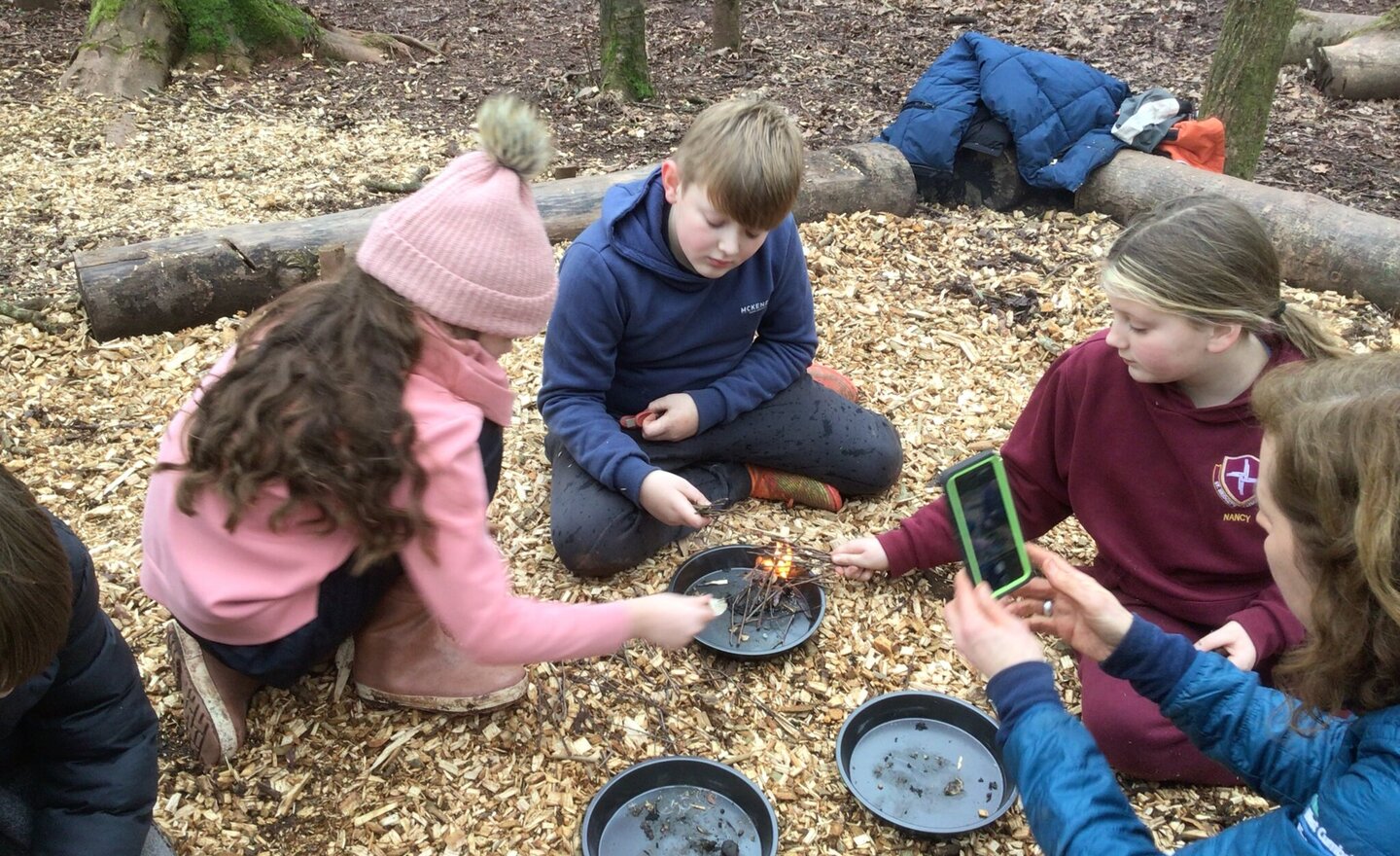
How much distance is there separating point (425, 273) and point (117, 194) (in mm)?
4027

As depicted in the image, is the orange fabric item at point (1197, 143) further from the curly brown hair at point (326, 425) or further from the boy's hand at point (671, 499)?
the curly brown hair at point (326, 425)

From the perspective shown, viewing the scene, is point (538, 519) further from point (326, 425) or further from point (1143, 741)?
point (1143, 741)

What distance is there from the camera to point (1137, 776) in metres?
2.45

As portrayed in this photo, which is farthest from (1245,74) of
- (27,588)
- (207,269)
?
(27,588)

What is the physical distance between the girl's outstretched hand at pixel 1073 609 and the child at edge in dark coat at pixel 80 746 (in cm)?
175

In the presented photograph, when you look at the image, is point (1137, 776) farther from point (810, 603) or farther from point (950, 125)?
point (950, 125)

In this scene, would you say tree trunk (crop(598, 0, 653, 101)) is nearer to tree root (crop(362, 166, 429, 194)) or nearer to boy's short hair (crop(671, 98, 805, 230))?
tree root (crop(362, 166, 429, 194))

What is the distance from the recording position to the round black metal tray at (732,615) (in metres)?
2.76

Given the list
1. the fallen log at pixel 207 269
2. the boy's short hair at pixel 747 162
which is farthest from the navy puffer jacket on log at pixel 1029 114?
the boy's short hair at pixel 747 162

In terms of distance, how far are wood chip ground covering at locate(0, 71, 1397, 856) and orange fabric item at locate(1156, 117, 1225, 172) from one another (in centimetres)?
66

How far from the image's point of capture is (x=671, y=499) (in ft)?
9.07

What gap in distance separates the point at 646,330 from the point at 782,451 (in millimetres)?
624

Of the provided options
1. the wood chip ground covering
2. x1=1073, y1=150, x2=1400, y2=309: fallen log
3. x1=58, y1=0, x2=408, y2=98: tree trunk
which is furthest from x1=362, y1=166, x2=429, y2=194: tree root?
x1=1073, y1=150, x2=1400, y2=309: fallen log

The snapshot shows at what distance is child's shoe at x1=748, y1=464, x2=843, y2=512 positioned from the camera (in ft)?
11.0
